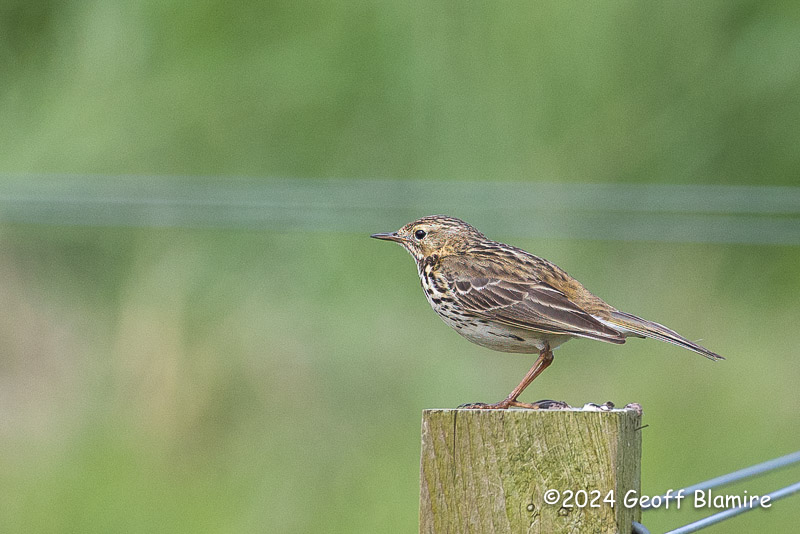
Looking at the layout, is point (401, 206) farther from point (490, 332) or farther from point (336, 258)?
point (490, 332)

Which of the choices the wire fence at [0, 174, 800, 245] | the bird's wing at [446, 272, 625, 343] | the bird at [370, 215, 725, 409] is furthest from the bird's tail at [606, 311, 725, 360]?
the wire fence at [0, 174, 800, 245]

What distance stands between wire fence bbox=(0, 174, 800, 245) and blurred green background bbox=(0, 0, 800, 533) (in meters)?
0.10

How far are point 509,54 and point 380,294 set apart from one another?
2495 millimetres

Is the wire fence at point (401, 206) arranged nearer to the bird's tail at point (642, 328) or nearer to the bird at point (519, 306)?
the bird at point (519, 306)

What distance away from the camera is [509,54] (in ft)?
33.8

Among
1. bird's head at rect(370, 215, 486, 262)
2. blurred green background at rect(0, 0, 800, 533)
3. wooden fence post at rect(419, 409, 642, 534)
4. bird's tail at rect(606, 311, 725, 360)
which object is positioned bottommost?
wooden fence post at rect(419, 409, 642, 534)

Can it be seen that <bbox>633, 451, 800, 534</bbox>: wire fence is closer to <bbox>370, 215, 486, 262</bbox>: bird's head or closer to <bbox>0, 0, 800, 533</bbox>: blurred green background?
<bbox>370, 215, 486, 262</bbox>: bird's head

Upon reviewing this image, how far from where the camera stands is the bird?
14.1 feet

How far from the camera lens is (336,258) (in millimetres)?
9570

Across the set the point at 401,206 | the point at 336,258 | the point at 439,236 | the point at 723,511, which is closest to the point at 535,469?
the point at 723,511

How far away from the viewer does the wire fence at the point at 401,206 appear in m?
9.54

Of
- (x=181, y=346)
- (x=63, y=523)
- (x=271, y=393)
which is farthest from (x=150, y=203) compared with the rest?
(x=63, y=523)

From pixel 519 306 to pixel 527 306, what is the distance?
0.03m

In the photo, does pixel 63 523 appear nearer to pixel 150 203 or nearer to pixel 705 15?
pixel 150 203
